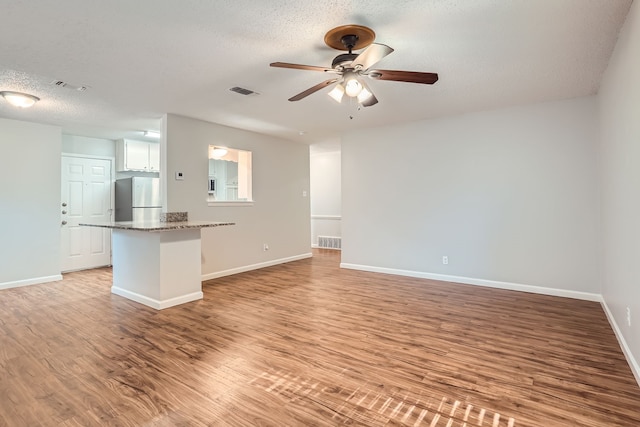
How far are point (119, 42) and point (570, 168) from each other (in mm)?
4851

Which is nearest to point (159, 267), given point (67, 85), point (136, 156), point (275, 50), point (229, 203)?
point (229, 203)

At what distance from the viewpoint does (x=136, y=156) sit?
20.7 ft

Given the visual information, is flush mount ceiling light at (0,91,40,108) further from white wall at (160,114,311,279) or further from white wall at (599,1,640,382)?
white wall at (599,1,640,382)

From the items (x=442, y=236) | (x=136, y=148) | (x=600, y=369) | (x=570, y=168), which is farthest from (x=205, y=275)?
(x=570, y=168)

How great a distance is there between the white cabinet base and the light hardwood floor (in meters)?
0.19

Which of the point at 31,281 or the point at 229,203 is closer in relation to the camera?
the point at 31,281

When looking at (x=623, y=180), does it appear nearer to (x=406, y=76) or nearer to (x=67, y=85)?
(x=406, y=76)

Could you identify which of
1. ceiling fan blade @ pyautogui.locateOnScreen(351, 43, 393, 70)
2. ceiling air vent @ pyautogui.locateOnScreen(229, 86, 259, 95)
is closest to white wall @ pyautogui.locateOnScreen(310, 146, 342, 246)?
ceiling air vent @ pyautogui.locateOnScreen(229, 86, 259, 95)

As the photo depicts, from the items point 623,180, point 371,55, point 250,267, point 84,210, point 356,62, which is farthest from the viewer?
point 84,210

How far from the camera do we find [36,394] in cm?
203

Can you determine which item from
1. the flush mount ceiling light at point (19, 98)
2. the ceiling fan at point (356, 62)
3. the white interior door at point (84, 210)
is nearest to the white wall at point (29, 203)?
the white interior door at point (84, 210)

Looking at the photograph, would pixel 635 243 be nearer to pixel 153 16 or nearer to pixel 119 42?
pixel 153 16

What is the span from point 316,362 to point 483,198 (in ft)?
11.0

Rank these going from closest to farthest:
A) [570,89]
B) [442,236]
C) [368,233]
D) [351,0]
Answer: [351,0], [570,89], [442,236], [368,233]
